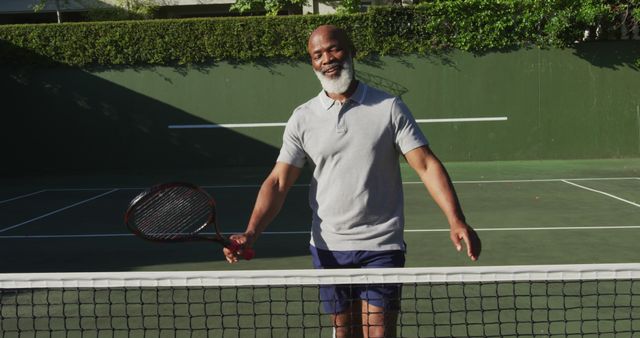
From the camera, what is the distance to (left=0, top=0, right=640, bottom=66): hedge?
16031 millimetres

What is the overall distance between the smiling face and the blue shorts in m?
0.68

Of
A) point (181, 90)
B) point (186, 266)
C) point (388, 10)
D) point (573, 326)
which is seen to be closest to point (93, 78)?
point (181, 90)

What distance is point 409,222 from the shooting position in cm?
967

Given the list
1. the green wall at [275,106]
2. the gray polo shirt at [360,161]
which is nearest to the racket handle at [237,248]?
the gray polo shirt at [360,161]

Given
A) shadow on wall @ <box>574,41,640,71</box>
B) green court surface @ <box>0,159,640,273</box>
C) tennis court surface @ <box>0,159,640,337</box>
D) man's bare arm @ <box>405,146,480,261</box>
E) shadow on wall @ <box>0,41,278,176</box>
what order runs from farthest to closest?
shadow on wall @ <box>0,41,278,176</box>, shadow on wall @ <box>574,41,640,71</box>, green court surface @ <box>0,159,640,273</box>, tennis court surface @ <box>0,159,640,337</box>, man's bare arm @ <box>405,146,480,261</box>

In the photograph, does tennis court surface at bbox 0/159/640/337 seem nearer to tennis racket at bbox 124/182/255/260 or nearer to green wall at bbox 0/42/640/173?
tennis racket at bbox 124/182/255/260

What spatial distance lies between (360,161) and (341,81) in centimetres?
33

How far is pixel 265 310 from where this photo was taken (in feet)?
18.7

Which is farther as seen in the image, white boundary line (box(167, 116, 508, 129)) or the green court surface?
white boundary line (box(167, 116, 508, 129))

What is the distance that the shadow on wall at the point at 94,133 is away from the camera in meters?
16.8

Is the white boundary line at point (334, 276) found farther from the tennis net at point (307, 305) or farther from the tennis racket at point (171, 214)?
the tennis racket at point (171, 214)

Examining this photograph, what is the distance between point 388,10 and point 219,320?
38.3 ft

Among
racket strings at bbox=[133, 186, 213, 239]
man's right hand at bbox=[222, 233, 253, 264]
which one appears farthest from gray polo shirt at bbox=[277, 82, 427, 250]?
racket strings at bbox=[133, 186, 213, 239]

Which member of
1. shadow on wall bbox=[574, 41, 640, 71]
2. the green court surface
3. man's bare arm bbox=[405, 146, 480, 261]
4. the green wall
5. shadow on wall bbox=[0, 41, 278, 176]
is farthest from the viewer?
shadow on wall bbox=[0, 41, 278, 176]
